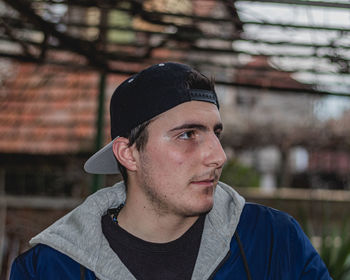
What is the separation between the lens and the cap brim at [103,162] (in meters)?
2.22

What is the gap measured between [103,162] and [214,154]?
61cm

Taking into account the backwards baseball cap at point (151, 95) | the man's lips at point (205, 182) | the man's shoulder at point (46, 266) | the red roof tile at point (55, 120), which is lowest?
the red roof tile at point (55, 120)

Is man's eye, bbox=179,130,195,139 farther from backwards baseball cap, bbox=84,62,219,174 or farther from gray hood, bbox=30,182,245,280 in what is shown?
gray hood, bbox=30,182,245,280

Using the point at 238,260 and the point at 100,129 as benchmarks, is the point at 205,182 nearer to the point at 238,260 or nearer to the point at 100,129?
the point at 238,260

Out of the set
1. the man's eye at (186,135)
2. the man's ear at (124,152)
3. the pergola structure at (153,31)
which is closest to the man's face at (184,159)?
the man's eye at (186,135)

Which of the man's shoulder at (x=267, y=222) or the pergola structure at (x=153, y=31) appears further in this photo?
the pergola structure at (x=153, y=31)

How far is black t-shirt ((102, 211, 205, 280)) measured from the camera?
1.92m

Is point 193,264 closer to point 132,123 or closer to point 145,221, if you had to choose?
point 145,221

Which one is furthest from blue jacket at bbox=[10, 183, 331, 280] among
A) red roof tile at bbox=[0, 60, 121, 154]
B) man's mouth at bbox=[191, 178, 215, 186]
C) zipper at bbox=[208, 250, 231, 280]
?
red roof tile at bbox=[0, 60, 121, 154]

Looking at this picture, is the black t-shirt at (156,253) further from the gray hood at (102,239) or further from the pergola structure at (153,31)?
the pergola structure at (153,31)

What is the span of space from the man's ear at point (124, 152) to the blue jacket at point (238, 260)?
344mm

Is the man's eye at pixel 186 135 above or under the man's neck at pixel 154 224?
above

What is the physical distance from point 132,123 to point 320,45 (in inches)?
74.1

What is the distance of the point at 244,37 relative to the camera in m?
3.55
